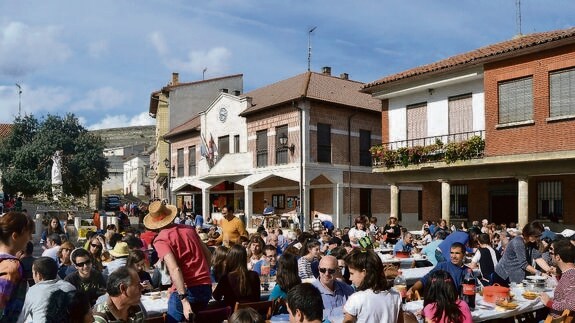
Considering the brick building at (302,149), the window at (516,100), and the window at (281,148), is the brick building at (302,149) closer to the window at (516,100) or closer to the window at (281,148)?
the window at (281,148)

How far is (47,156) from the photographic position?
39562mm

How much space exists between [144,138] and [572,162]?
3541 inches

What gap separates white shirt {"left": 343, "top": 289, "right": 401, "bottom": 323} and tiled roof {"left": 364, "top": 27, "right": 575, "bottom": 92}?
1503 centimetres

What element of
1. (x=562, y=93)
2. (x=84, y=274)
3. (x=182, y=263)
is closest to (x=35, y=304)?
(x=182, y=263)

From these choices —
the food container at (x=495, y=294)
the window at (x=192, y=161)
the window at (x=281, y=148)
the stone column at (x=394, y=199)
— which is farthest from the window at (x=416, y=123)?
the window at (x=192, y=161)

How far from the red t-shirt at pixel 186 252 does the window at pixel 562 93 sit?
15.1 meters

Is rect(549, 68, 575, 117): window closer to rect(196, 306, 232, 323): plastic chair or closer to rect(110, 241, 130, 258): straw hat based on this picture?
rect(110, 241, 130, 258): straw hat

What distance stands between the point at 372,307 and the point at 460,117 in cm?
1765

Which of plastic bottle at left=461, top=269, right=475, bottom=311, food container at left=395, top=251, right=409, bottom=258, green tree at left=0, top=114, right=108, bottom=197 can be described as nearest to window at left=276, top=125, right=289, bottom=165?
food container at left=395, top=251, right=409, bottom=258

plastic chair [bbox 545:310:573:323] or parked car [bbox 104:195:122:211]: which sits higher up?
plastic chair [bbox 545:310:573:323]

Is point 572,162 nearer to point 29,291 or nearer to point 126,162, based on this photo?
point 29,291

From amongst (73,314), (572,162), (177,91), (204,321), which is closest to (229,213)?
(204,321)

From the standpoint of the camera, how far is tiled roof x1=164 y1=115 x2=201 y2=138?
37.6 meters

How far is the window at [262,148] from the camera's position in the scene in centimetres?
2978
